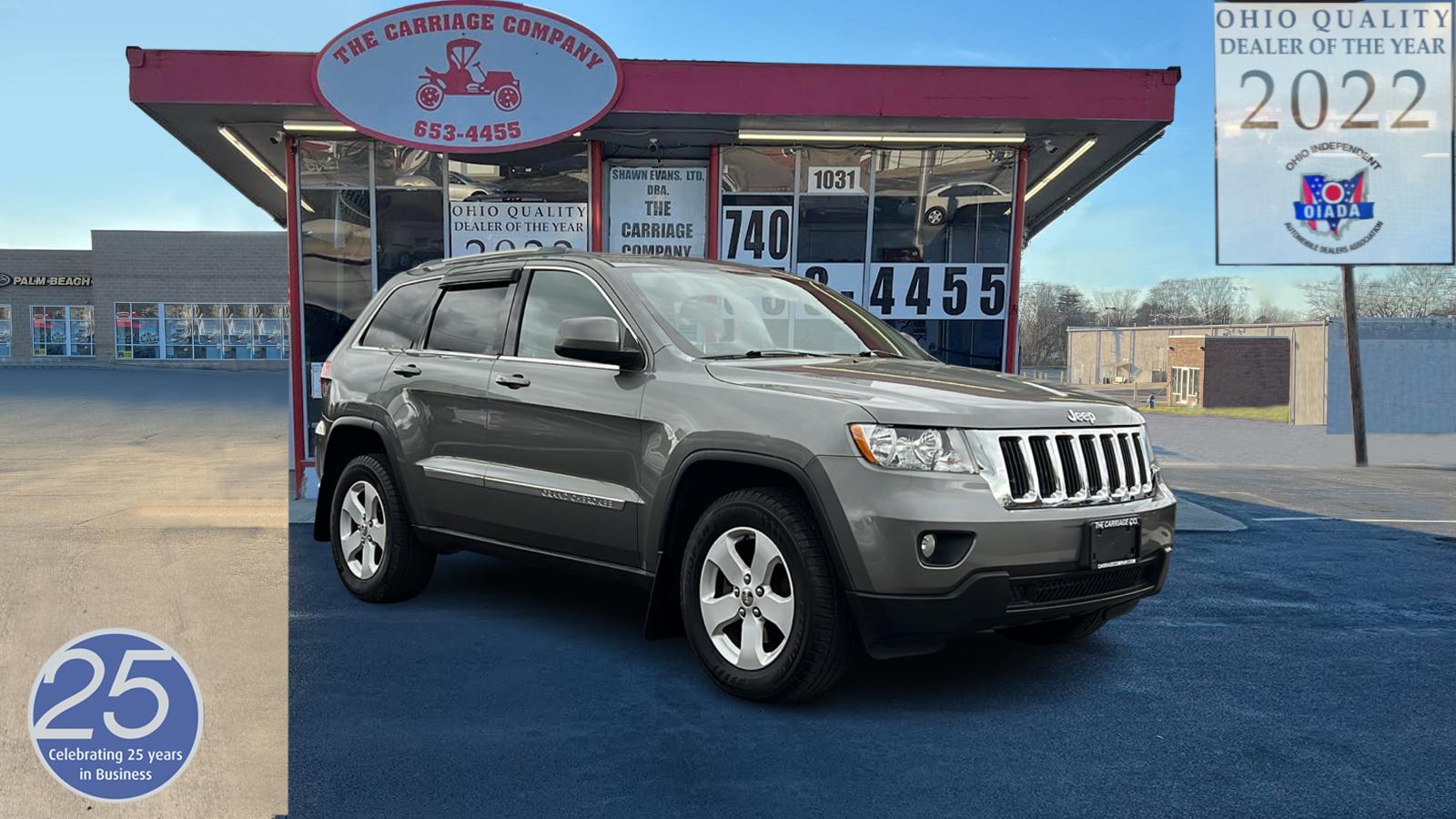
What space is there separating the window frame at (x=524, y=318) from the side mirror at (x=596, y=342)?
100 mm

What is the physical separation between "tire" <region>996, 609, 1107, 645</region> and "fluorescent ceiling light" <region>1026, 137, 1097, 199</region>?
280 inches

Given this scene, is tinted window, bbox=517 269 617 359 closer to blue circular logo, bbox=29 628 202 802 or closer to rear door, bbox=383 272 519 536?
rear door, bbox=383 272 519 536

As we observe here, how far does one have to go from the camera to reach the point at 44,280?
5934 cm

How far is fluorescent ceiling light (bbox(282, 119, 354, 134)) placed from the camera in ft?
36.0

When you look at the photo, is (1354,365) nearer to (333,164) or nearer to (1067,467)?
(333,164)

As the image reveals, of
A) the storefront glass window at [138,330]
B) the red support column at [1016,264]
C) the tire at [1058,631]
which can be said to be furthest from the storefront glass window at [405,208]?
the storefront glass window at [138,330]

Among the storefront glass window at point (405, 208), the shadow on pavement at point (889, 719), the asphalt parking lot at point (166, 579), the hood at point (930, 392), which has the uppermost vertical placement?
the storefront glass window at point (405, 208)

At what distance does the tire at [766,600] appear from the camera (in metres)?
4.33

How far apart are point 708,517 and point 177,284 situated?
57626 mm

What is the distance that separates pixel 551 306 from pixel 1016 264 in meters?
7.06

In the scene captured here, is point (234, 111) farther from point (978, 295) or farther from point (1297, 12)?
point (1297, 12)

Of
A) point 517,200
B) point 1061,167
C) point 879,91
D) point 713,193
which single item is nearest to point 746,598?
point 879,91

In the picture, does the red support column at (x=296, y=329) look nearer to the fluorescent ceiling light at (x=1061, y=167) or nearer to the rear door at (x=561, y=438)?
the rear door at (x=561, y=438)

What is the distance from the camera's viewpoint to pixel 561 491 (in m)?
5.37
